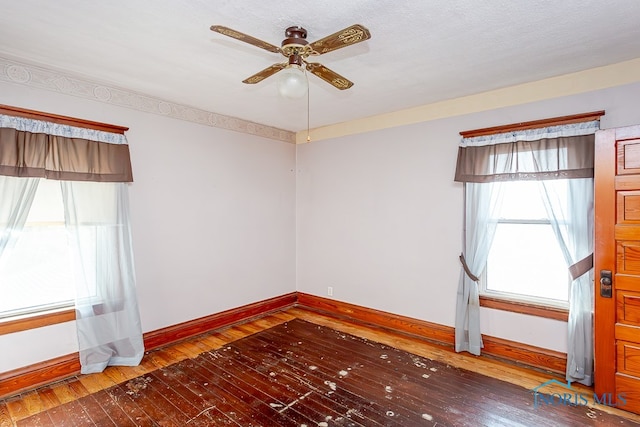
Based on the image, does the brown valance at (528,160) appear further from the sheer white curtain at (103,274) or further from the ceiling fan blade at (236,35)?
the sheer white curtain at (103,274)

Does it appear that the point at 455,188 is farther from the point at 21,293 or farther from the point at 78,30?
the point at 21,293

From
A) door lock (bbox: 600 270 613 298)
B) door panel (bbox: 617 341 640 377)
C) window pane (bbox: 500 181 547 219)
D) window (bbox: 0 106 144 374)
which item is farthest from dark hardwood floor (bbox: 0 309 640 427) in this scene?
window pane (bbox: 500 181 547 219)

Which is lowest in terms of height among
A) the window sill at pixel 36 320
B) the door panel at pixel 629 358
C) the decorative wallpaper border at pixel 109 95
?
the door panel at pixel 629 358

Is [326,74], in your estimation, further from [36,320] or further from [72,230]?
[36,320]

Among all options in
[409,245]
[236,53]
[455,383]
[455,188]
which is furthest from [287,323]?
[236,53]

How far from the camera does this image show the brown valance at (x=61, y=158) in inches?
104

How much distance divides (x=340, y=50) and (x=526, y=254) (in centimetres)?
267

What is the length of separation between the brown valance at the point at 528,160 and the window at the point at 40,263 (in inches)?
156

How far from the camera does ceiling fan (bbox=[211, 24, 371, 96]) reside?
1.67 meters

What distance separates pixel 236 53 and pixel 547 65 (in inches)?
102

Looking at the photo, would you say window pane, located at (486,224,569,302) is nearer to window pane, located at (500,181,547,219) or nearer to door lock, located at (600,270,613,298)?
window pane, located at (500,181,547,219)

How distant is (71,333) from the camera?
3.01 m

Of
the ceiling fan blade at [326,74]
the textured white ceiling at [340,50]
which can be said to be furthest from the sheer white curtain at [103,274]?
the ceiling fan blade at [326,74]

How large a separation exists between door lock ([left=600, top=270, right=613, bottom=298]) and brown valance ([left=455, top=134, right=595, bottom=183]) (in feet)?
2.73
